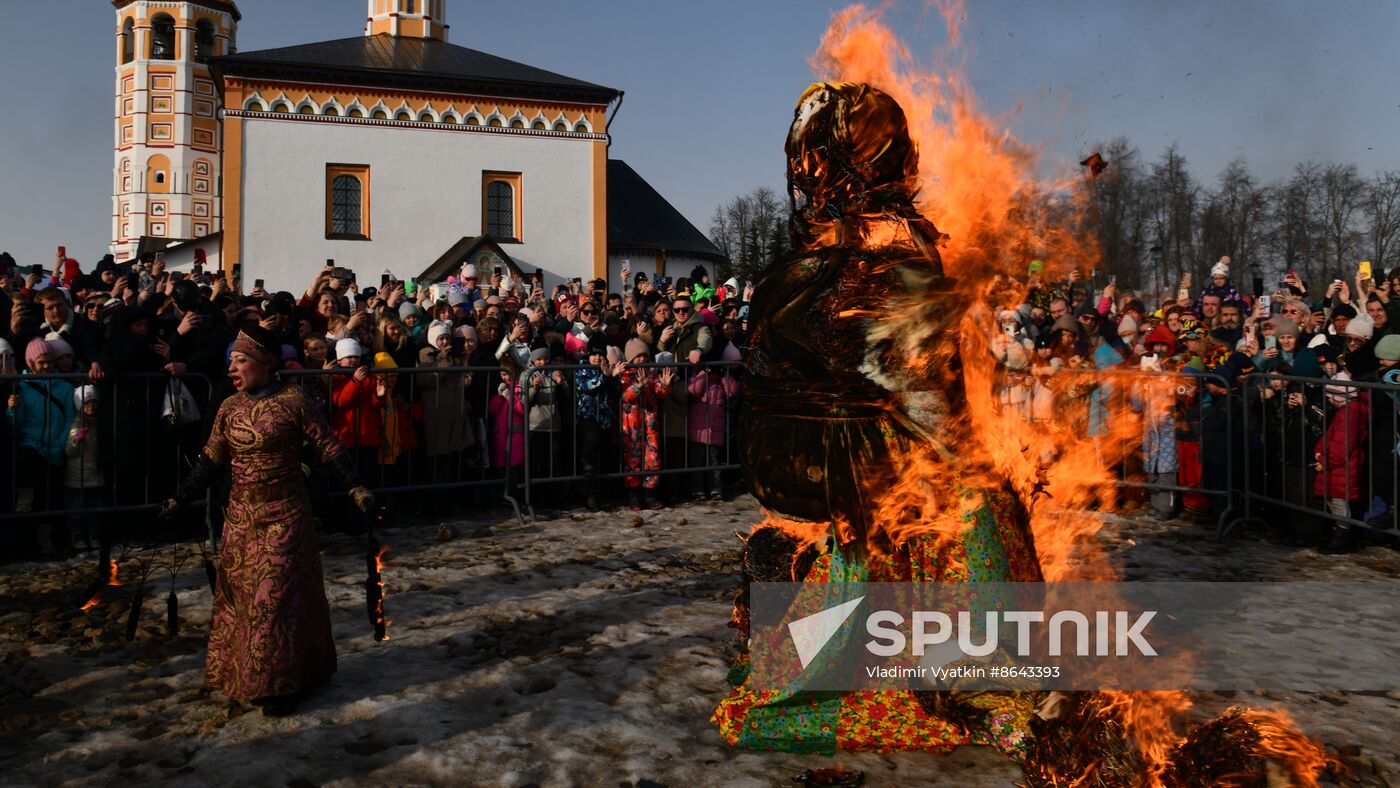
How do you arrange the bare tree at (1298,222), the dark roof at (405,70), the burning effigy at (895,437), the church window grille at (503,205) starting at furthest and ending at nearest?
the church window grille at (503,205) < the dark roof at (405,70) < the bare tree at (1298,222) < the burning effigy at (895,437)

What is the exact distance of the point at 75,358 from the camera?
26.1 feet

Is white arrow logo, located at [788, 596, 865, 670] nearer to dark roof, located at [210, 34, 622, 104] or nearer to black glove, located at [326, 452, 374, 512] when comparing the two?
black glove, located at [326, 452, 374, 512]

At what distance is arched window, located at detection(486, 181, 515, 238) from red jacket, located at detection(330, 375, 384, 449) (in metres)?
26.7

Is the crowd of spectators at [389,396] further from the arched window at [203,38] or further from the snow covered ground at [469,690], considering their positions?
the arched window at [203,38]

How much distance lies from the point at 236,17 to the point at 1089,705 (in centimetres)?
7237

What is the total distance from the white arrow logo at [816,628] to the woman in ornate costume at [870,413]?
0.12m

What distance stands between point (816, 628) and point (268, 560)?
264 cm

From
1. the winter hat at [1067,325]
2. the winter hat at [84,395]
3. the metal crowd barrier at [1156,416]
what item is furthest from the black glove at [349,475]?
the winter hat at [1067,325]

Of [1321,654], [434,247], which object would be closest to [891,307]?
[1321,654]

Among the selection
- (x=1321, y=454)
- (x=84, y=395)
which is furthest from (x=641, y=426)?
(x=1321, y=454)

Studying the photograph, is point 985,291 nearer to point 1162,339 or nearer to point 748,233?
point 1162,339

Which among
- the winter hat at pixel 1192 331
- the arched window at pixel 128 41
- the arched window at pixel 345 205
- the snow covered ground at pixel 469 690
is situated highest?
the arched window at pixel 128 41

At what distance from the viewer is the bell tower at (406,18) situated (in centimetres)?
3944

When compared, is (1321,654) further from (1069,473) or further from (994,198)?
(994,198)
